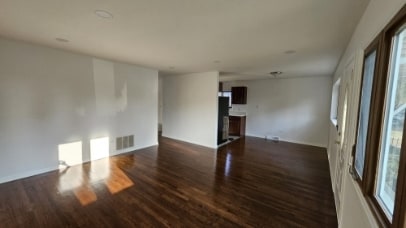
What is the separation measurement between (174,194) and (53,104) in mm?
2814

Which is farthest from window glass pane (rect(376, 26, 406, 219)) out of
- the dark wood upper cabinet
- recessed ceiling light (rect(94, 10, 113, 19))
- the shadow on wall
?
the dark wood upper cabinet

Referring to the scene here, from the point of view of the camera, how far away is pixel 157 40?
2643 mm

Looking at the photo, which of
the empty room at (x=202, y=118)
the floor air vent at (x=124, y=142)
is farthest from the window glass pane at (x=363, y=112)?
the floor air vent at (x=124, y=142)

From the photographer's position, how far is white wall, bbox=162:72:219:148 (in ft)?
17.8

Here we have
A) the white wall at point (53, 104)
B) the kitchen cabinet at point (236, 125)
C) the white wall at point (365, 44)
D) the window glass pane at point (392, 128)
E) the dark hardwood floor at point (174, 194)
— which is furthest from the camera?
the kitchen cabinet at point (236, 125)

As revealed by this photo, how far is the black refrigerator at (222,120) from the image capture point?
5.74 meters

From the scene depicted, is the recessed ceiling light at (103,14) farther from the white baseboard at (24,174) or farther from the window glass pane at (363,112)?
the white baseboard at (24,174)

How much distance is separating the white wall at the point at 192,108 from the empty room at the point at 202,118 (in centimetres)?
7

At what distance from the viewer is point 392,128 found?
3.39 feet

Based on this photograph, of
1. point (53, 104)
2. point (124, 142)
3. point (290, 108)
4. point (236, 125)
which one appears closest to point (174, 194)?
point (124, 142)

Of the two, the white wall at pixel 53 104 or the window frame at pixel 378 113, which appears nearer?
the window frame at pixel 378 113

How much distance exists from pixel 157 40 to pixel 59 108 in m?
2.44

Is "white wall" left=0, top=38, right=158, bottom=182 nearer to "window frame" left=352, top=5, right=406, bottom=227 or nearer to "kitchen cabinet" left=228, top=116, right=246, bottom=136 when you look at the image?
"kitchen cabinet" left=228, top=116, right=246, bottom=136

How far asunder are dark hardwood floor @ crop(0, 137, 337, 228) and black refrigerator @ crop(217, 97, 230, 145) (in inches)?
55.9
